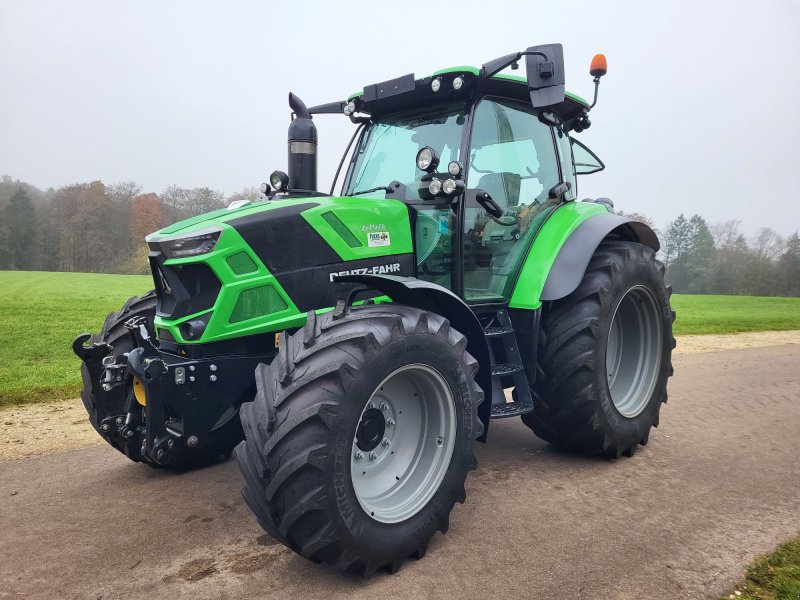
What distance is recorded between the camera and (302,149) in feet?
12.7

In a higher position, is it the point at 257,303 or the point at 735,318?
the point at 257,303

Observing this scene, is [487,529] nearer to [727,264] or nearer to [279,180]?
[279,180]

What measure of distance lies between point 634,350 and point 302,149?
314 centimetres

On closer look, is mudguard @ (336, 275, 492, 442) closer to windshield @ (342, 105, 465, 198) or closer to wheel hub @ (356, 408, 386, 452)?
wheel hub @ (356, 408, 386, 452)

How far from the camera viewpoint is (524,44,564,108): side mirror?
329cm

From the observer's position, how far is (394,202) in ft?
12.6

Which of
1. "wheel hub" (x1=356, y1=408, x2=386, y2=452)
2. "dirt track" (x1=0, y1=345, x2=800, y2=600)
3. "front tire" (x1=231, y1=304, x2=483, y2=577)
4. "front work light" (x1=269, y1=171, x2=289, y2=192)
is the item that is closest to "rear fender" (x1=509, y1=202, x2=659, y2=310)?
"front tire" (x1=231, y1=304, x2=483, y2=577)

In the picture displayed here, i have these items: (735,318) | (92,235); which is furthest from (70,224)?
(735,318)

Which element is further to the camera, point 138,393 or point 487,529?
point 138,393

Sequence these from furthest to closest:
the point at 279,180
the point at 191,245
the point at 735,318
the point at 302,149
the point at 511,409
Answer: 1. the point at 735,318
2. the point at 279,180
3. the point at 302,149
4. the point at 511,409
5. the point at 191,245

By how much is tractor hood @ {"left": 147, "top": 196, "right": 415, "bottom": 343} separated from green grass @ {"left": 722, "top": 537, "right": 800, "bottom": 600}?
247 centimetres

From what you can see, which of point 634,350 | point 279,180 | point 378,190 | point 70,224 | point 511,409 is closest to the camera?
point 511,409

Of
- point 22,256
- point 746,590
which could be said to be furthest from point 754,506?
point 22,256

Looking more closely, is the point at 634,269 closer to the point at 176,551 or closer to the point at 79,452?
the point at 176,551
